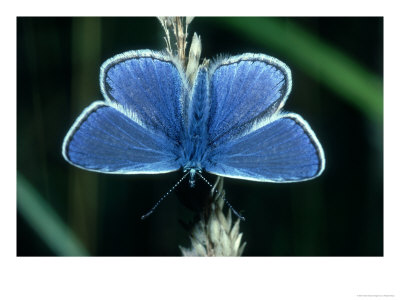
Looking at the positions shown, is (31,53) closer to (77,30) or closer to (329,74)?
(77,30)

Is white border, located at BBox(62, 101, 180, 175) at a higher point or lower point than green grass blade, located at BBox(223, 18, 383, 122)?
lower

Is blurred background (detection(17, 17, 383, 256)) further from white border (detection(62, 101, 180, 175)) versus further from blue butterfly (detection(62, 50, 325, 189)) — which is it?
white border (detection(62, 101, 180, 175))

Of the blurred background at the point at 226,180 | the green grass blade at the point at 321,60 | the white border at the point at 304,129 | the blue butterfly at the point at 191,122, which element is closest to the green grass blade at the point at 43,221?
the blurred background at the point at 226,180

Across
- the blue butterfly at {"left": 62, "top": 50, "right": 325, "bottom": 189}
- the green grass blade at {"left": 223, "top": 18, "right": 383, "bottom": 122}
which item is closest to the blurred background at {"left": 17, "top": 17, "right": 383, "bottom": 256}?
the green grass blade at {"left": 223, "top": 18, "right": 383, "bottom": 122}
